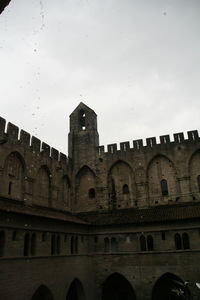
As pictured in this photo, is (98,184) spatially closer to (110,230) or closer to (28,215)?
(110,230)

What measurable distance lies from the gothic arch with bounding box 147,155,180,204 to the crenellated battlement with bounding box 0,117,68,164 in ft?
34.8

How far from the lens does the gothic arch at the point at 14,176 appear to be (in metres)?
21.6

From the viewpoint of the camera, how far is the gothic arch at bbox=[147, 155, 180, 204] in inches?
1143

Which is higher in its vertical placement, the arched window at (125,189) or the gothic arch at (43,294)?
the arched window at (125,189)

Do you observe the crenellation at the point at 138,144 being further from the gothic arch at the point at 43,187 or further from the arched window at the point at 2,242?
the arched window at the point at 2,242

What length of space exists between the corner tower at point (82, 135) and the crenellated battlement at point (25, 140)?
12.5 ft

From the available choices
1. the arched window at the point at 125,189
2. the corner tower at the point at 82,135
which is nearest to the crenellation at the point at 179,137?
the arched window at the point at 125,189

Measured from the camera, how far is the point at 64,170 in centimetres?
3064

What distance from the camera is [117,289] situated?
2636 centimetres

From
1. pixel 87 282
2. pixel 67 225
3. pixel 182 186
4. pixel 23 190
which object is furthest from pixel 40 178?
pixel 182 186

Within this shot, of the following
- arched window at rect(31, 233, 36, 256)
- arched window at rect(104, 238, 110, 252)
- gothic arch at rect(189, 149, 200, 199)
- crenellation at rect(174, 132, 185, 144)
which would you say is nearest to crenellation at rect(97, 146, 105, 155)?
crenellation at rect(174, 132, 185, 144)

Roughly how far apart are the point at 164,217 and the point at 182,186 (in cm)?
535

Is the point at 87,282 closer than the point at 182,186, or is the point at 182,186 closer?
the point at 87,282

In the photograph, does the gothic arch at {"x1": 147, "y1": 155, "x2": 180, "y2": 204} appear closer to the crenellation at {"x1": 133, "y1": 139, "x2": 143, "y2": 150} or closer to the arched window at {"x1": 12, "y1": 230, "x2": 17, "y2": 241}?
the crenellation at {"x1": 133, "y1": 139, "x2": 143, "y2": 150}
